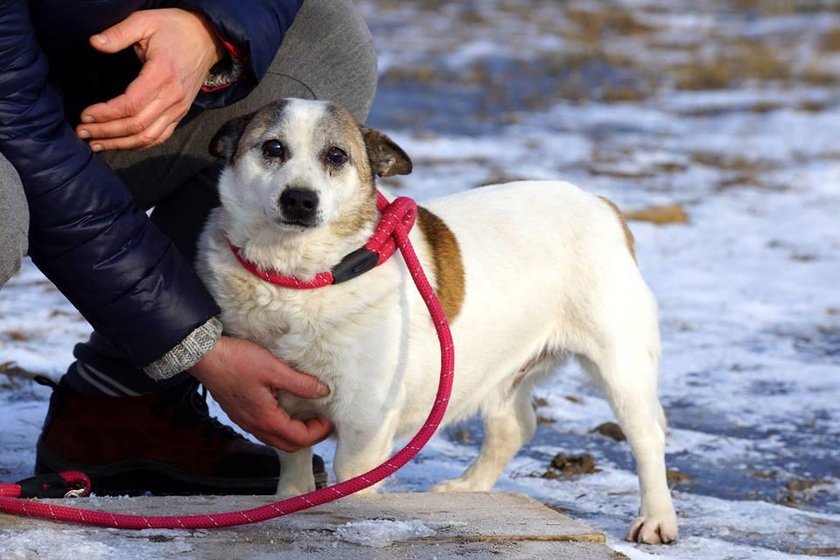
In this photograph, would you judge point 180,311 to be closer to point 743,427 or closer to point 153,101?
point 153,101

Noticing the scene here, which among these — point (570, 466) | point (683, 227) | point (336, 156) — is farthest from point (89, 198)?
point (683, 227)

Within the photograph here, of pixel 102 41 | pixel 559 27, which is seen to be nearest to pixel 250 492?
pixel 102 41

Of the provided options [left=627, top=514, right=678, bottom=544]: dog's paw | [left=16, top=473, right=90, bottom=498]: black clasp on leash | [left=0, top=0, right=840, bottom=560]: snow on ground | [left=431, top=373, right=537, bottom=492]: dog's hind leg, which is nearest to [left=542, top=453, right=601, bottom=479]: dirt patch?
[left=0, top=0, right=840, bottom=560]: snow on ground

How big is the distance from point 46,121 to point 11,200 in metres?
0.23

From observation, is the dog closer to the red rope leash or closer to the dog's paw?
the dog's paw

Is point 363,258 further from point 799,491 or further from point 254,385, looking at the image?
point 799,491

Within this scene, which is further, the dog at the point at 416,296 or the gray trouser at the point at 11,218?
the dog at the point at 416,296

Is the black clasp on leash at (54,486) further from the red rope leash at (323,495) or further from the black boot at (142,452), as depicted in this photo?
the black boot at (142,452)

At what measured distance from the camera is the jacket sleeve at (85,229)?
8.66 feet

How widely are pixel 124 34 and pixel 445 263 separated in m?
1.05

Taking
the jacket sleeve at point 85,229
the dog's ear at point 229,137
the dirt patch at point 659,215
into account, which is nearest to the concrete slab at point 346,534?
the jacket sleeve at point 85,229

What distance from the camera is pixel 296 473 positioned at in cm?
337

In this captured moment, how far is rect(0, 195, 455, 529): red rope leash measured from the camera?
2584 millimetres

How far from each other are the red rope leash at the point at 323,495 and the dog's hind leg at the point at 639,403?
0.76 m
